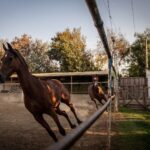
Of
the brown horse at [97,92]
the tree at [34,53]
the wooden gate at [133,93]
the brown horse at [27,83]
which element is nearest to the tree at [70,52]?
the tree at [34,53]

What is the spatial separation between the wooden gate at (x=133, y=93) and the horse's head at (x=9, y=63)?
51.6 feet

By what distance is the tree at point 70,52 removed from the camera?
5350cm

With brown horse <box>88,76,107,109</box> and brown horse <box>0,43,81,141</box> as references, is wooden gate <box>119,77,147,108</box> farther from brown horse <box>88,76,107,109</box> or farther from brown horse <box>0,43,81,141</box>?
brown horse <box>0,43,81,141</box>

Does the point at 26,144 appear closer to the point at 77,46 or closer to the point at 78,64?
the point at 78,64

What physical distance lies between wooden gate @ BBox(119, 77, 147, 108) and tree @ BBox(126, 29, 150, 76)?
20.7m

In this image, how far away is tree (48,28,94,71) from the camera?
53.5 metres

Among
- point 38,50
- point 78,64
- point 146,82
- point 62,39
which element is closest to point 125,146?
point 146,82

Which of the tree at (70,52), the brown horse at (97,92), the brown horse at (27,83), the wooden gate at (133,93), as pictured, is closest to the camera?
the brown horse at (27,83)

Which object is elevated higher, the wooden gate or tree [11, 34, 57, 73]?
tree [11, 34, 57, 73]

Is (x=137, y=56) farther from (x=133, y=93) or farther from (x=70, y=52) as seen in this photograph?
(x=133, y=93)

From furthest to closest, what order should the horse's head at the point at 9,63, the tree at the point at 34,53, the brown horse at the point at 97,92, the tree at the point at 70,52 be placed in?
the tree at the point at 34,53
the tree at the point at 70,52
the brown horse at the point at 97,92
the horse's head at the point at 9,63

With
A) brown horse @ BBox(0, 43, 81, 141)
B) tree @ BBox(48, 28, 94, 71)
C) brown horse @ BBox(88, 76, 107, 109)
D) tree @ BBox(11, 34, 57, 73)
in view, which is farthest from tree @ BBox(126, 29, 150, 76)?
brown horse @ BBox(0, 43, 81, 141)

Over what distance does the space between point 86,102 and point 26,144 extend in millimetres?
16801

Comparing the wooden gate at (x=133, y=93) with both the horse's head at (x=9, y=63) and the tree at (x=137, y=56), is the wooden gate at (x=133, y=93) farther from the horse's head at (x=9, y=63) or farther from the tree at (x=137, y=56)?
the tree at (x=137, y=56)
